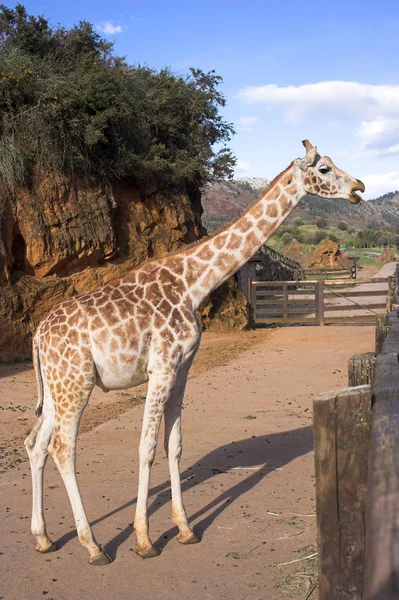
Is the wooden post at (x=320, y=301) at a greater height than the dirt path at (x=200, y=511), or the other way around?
the wooden post at (x=320, y=301)

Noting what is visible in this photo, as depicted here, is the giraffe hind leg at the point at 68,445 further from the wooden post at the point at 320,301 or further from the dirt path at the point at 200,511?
the wooden post at the point at 320,301

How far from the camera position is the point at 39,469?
4777mm

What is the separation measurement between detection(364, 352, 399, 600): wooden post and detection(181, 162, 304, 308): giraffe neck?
324 centimetres

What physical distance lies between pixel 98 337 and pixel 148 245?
12.1m

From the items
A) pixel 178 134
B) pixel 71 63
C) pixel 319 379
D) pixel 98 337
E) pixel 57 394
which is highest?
pixel 71 63

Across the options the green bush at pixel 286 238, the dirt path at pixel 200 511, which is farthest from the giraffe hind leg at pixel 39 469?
the green bush at pixel 286 238

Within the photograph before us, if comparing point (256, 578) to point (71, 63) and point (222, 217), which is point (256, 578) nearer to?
point (71, 63)

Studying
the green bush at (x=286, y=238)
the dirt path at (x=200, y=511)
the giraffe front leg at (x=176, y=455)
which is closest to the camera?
the dirt path at (x=200, y=511)

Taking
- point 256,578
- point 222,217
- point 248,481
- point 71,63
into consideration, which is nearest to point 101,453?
point 248,481

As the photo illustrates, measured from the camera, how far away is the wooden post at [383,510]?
121 centimetres

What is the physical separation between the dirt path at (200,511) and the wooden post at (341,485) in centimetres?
150

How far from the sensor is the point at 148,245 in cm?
1666

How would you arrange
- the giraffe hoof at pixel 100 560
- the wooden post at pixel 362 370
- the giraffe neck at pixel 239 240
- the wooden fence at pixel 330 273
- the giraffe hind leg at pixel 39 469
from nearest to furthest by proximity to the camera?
the wooden post at pixel 362 370, the giraffe hoof at pixel 100 560, the giraffe hind leg at pixel 39 469, the giraffe neck at pixel 239 240, the wooden fence at pixel 330 273

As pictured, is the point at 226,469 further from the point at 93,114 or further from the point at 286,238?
the point at 286,238
